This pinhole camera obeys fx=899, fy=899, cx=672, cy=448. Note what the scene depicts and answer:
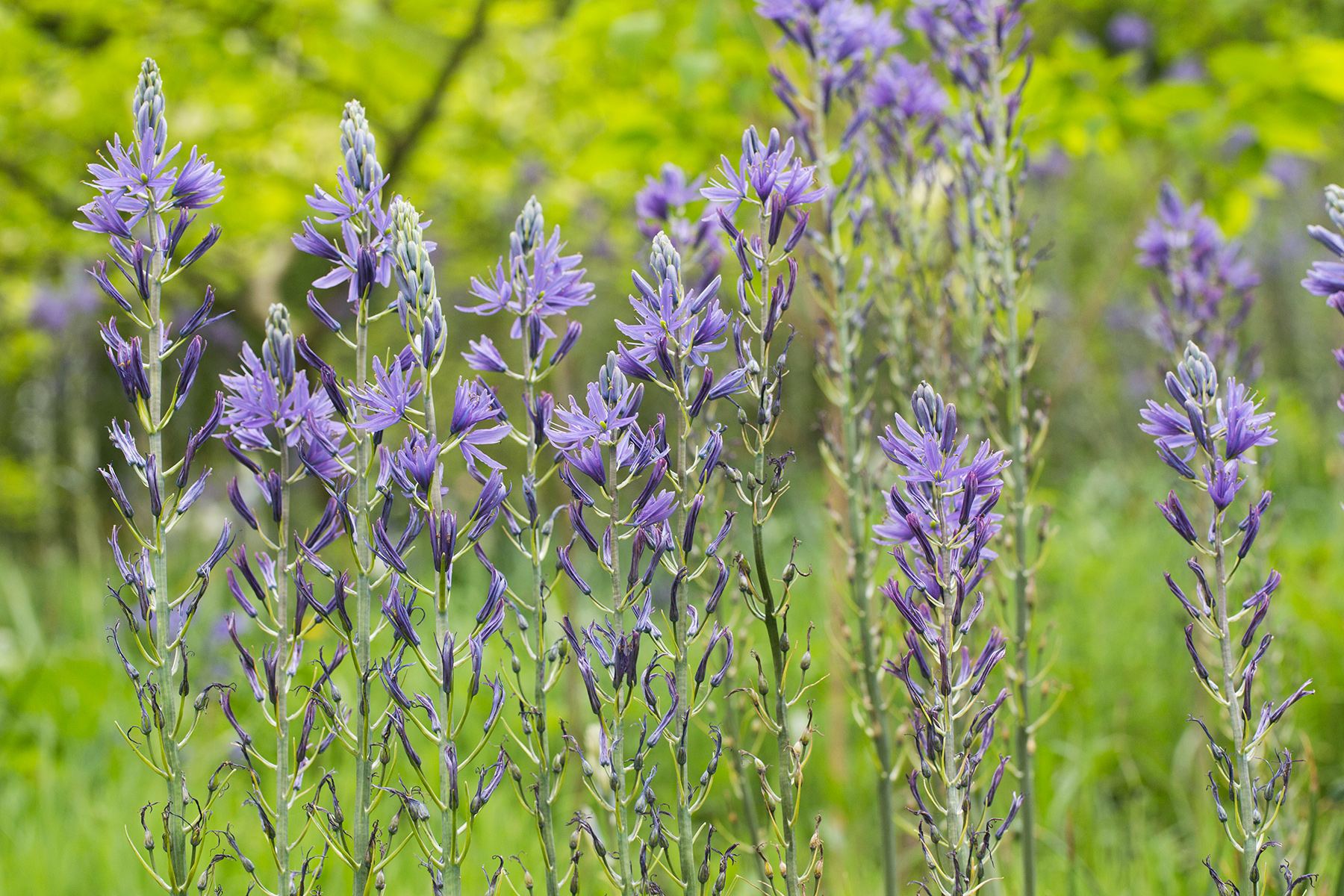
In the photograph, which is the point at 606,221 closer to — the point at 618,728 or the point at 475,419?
the point at 475,419

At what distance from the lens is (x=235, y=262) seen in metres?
7.20

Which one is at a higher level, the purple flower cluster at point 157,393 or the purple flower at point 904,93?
the purple flower at point 904,93

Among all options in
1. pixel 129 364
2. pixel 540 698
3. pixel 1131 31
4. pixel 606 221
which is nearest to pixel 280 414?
pixel 129 364

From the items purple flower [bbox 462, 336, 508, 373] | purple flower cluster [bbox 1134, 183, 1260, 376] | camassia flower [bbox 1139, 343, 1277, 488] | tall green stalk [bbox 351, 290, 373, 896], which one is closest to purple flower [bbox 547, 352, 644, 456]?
purple flower [bbox 462, 336, 508, 373]

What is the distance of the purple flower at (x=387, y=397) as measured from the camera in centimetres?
135

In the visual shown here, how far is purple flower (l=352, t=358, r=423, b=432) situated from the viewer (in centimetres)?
135

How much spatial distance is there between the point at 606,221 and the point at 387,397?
5.81 metres

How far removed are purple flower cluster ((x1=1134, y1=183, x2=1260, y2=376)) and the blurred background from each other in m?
0.40

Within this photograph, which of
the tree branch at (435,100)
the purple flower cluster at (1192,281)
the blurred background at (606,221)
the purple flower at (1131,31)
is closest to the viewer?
the purple flower cluster at (1192,281)

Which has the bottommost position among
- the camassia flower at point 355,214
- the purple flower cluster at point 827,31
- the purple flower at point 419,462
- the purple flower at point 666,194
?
the purple flower at point 419,462

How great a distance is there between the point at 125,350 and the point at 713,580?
174 cm

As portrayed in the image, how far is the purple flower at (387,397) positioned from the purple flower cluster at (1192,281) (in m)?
2.46

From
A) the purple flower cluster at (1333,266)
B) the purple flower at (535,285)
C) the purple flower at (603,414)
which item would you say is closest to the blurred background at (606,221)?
the purple flower cluster at (1333,266)

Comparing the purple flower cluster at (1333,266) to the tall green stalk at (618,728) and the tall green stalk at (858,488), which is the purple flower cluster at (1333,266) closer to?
the tall green stalk at (858,488)
